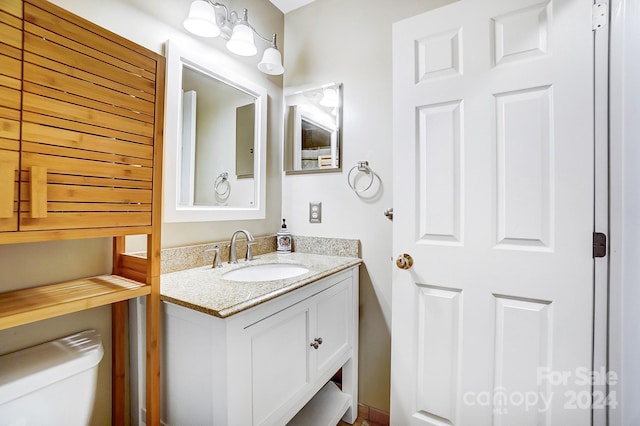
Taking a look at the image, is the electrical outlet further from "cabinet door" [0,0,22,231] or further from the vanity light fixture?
"cabinet door" [0,0,22,231]

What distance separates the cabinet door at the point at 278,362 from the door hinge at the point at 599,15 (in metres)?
1.47

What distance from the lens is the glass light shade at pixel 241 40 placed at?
1.49m

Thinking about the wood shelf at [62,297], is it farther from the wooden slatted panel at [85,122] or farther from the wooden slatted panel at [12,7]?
the wooden slatted panel at [12,7]

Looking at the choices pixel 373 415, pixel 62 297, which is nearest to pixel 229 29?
pixel 62 297

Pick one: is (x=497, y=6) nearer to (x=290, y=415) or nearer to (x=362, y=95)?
(x=362, y=95)

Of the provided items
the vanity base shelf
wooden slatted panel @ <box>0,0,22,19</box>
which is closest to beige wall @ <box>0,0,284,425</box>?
wooden slatted panel @ <box>0,0,22,19</box>

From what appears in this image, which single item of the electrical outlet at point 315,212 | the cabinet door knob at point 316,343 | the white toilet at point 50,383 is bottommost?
the cabinet door knob at point 316,343

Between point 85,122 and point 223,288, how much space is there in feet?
2.18

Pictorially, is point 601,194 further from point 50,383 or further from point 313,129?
point 50,383

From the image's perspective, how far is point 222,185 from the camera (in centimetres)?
161

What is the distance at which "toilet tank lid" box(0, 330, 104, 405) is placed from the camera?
0.78m

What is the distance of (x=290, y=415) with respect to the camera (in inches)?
45.3

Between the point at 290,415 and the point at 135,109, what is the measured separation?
1.23 m

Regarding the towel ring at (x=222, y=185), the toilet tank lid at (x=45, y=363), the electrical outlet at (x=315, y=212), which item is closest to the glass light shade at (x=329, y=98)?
the electrical outlet at (x=315, y=212)
